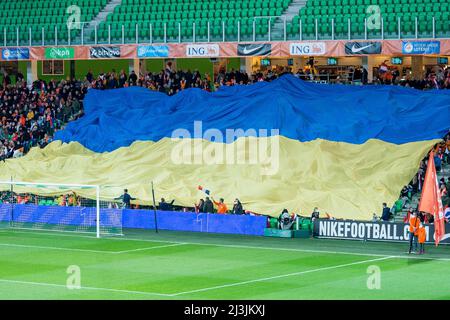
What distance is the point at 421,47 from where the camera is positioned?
49.3m

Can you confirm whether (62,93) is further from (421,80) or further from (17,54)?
(421,80)

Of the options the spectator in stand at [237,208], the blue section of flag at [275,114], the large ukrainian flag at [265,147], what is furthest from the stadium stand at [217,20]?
the spectator in stand at [237,208]

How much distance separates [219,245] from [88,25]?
23.6 metres

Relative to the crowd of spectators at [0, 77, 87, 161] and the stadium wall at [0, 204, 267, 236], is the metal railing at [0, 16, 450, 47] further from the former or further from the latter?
the stadium wall at [0, 204, 267, 236]

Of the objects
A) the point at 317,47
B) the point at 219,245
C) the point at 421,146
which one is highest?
the point at 317,47

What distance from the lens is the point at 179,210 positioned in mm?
45438

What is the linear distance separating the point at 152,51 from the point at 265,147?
509 inches

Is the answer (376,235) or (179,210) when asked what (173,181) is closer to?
(179,210)

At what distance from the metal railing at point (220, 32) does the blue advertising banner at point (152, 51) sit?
0.49 metres

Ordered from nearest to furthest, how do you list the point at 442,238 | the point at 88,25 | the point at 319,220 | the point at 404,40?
the point at 442,238 → the point at 319,220 → the point at 404,40 → the point at 88,25

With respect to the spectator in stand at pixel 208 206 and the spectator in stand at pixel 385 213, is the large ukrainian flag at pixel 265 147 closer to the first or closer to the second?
the spectator in stand at pixel 385 213

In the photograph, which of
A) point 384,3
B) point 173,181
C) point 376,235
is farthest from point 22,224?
point 384,3

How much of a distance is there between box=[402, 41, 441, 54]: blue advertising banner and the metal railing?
1.42ft

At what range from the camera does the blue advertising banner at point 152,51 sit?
55.9 m
